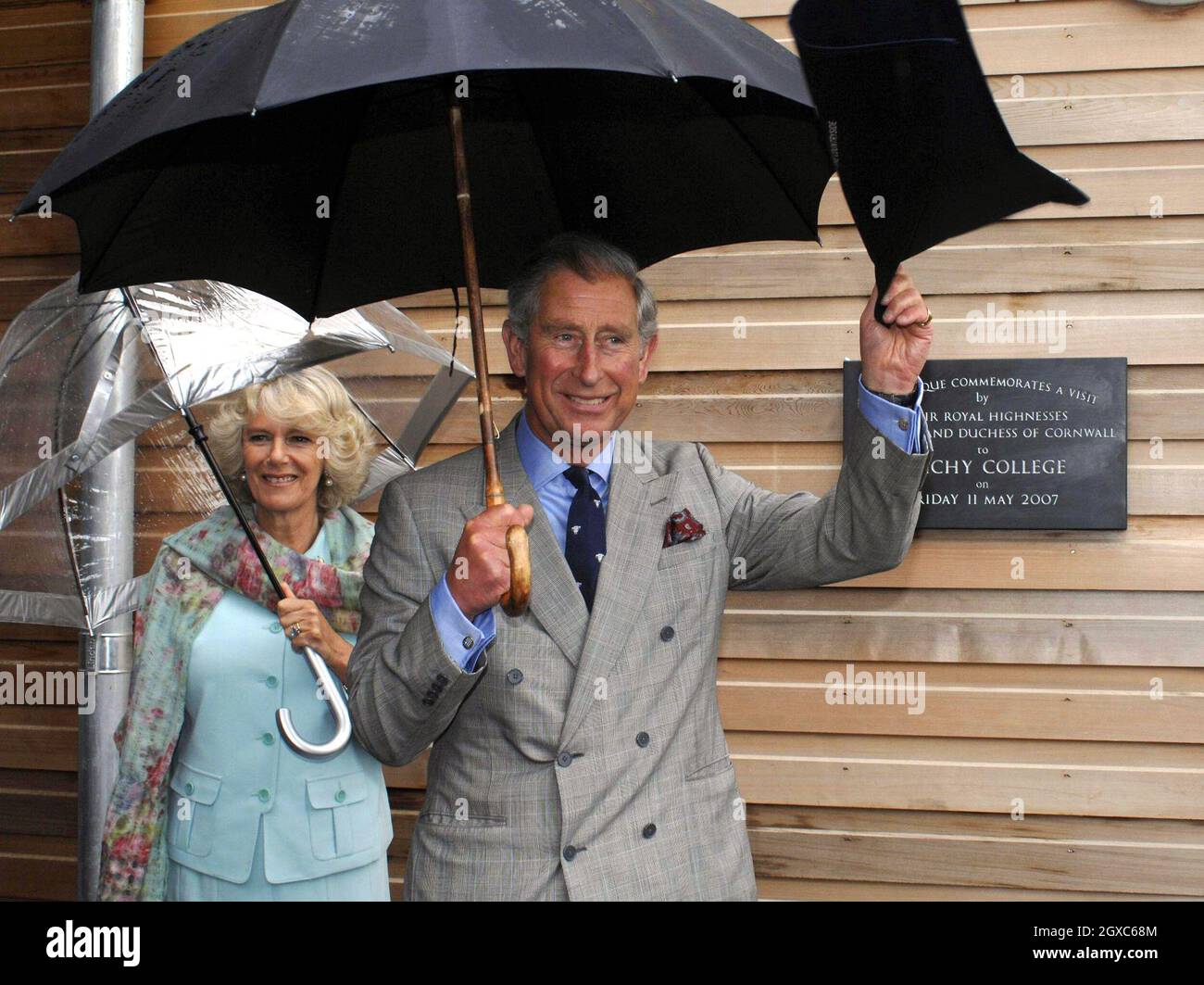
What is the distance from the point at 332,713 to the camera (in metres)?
2.96

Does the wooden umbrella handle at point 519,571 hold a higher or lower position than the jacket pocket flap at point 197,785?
higher

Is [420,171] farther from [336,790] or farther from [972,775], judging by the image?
[972,775]

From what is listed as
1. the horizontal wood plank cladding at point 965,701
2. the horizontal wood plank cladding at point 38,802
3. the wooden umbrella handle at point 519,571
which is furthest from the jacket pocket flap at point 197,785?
the horizontal wood plank cladding at point 38,802

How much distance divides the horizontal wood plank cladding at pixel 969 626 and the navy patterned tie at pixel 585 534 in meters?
1.81

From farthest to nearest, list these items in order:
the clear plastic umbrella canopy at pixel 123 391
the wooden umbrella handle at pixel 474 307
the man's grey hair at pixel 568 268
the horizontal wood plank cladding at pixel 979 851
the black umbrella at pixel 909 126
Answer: the horizontal wood plank cladding at pixel 979 851
the clear plastic umbrella canopy at pixel 123 391
the man's grey hair at pixel 568 268
the wooden umbrella handle at pixel 474 307
the black umbrella at pixel 909 126

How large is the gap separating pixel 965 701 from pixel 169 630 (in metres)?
2.38

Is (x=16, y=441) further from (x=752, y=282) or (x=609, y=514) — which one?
(x=752, y=282)

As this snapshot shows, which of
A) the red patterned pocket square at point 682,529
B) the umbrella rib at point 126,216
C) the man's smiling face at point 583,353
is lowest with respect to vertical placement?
the red patterned pocket square at point 682,529

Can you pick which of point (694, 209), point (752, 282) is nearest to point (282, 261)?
point (694, 209)

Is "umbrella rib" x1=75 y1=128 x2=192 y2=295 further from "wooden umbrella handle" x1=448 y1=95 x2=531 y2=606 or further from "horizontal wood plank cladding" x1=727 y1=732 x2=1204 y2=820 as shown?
"horizontal wood plank cladding" x1=727 y1=732 x2=1204 y2=820

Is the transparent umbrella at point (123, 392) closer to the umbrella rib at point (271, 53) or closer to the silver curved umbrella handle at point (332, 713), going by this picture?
the silver curved umbrella handle at point (332, 713)

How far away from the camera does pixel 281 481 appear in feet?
10.2

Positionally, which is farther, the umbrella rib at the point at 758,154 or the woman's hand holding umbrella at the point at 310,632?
the woman's hand holding umbrella at the point at 310,632

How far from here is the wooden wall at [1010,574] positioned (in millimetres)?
3738
